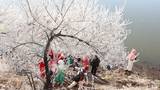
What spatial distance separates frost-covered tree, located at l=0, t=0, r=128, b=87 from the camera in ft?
71.9

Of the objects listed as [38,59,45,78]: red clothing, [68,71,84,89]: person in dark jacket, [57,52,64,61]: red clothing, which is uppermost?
[57,52,64,61]: red clothing

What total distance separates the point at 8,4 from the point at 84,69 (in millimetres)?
7845

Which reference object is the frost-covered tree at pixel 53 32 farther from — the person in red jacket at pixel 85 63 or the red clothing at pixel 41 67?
the person in red jacket at pixel 85 63

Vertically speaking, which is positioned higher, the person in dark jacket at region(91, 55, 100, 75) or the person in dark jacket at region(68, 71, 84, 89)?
the person in dark jacket at region(91, 55, 100, 75)

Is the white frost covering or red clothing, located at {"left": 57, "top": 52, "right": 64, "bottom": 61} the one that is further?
red clothing, located at {"left": 57, "top": 52, "right": 64, "bottom": 61}

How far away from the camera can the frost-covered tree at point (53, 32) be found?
21922 millimetres

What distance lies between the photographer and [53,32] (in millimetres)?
21688

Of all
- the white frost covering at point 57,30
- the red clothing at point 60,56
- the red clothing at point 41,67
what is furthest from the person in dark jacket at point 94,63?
the red clothing at point 41,67

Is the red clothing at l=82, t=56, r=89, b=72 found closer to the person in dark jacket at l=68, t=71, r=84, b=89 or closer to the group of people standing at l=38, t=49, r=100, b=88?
the group of people standing at l=38, t=49, r=100, b=88

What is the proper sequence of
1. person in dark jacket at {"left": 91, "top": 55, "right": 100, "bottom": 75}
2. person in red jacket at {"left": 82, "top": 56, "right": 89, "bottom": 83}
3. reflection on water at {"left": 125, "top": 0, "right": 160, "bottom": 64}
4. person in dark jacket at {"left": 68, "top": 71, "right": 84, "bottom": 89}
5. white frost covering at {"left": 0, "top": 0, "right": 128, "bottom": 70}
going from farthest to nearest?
reflection on water at {"left": 125, "top": 0, "right": 160, "bottom": 64}, person in dark jacket at {"left": 91, "top": 55, "right": 100, "bottom": 75}, person in red jacket at {"left": 82, "top": 56, "right": 89, "bottom": 83}, person in dark jacket at {"left": 68, "top": 71, "right": 84, "bottom": 89}, white frost covering at {"left": 0, "top": 0, "right": 128, "bottom": 70}

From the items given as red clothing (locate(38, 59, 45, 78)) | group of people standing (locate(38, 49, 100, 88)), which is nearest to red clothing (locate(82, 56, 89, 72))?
group of people standing (locate(38, 49, 100, 88))

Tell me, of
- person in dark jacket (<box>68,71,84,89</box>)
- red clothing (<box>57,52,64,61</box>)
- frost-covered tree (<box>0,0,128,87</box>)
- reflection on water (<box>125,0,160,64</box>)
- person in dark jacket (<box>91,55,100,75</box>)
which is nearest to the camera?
frost-covered tree (<box>0,0,128,87</box>)

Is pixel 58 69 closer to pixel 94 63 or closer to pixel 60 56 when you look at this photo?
pixel 60 56

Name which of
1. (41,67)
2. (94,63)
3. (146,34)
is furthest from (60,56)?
(146,34)
